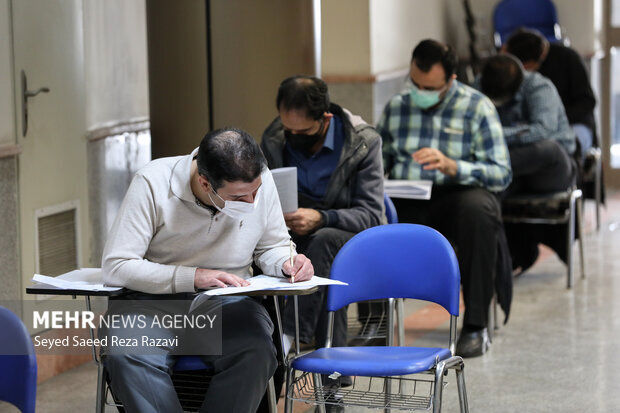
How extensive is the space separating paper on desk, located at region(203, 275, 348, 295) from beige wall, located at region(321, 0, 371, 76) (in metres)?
3.79

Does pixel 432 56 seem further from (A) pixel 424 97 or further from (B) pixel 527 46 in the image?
(B) pixel 527 46

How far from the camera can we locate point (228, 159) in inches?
115

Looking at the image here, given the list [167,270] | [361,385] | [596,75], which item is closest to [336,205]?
[361,385]

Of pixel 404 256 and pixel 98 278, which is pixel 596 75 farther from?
pixel 98 278

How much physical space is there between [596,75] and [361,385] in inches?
265

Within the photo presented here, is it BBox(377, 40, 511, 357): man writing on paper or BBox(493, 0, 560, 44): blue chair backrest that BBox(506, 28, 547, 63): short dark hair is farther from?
BBox(493, 0, 560, 44): blue chair backrest

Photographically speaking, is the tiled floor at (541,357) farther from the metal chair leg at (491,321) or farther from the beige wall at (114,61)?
the beige wall at (114,61)

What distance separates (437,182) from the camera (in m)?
4.95

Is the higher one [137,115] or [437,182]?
[137,115]

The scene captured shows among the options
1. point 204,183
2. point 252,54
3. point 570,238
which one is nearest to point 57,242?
Answer: point 252,54

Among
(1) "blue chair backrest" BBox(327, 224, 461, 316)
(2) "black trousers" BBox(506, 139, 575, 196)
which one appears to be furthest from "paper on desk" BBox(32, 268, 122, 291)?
(2) "black trousers" BBox(506, 139, 575, 196)

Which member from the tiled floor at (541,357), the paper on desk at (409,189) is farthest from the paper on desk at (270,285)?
the paper on desk at (409,189)

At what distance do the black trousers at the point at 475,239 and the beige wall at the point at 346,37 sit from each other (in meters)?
2.05

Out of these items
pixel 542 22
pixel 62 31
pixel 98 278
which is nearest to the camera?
pixel 98 278
